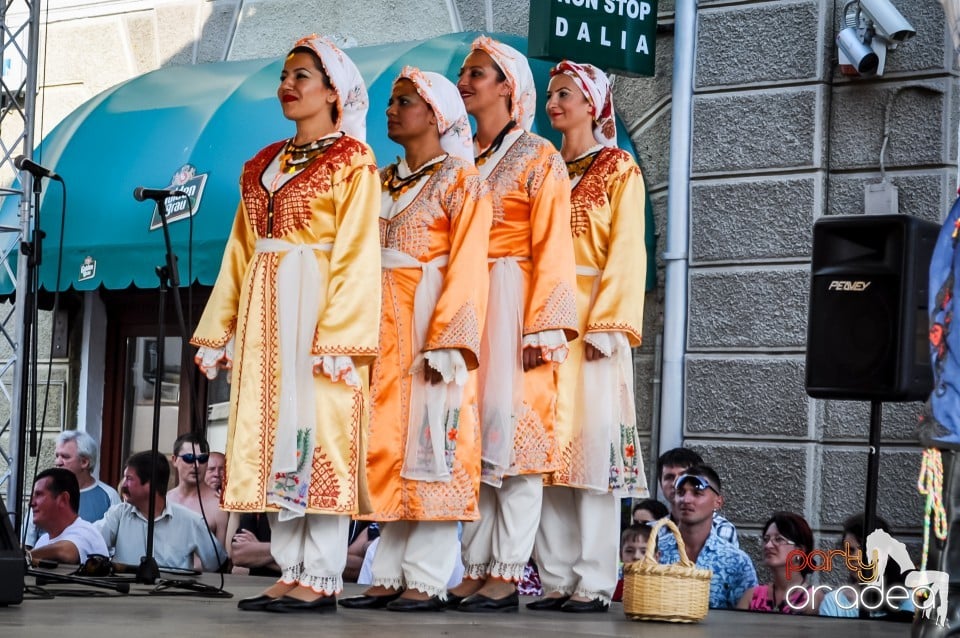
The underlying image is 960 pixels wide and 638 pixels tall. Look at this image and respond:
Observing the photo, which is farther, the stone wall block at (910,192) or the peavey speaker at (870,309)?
the stone wall block at (910,192)

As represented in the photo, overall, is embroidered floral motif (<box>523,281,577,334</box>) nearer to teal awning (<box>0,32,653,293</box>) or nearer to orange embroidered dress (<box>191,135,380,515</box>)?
orange embroidered dress (<box>191,135,380,515</box>)

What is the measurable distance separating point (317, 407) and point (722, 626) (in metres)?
1.63

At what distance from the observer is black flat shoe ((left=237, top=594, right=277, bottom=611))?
5.18 m

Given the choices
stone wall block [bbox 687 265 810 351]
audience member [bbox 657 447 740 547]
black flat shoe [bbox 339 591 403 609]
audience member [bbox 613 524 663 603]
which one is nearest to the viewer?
black flat shoe [bbox 339 591 403 609]

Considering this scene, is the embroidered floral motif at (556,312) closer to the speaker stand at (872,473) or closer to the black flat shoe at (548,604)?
the black flat shoe at (548,604)

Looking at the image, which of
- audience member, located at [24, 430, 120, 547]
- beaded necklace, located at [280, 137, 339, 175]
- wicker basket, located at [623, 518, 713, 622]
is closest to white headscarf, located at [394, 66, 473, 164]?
beaded necklace, located at [280, 137, 339, 175]

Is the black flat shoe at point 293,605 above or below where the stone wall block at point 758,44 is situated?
below

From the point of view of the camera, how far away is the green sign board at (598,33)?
7871 millimetres

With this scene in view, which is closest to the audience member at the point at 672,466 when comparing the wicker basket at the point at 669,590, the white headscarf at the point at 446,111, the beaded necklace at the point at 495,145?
the wicker basket at the point at 669,590

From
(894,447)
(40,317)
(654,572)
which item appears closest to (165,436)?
(40,317)

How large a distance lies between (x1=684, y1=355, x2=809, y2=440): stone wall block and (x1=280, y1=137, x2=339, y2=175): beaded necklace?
3.25 meters

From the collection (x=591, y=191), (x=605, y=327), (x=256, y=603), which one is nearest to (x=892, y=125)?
(x=591, y=191)

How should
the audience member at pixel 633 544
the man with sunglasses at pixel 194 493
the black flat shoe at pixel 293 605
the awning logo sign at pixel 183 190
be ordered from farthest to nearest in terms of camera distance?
the awning logo sign at pixel 183 190 < the man with sunglasses at pixel 194 493 < the audience member at pixel 633 544 < the black flat shoe at pixel 293 605

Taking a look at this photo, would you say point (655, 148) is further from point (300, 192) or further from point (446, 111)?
point (300, 192)
